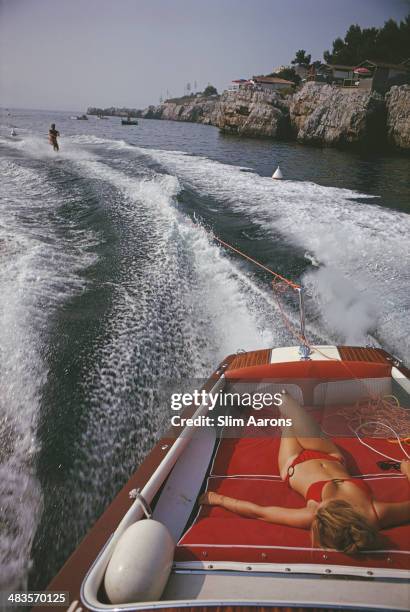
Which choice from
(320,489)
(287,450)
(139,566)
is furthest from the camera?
(287,450)

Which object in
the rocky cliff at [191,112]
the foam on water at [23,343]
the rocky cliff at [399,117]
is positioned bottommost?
the foam on water at [23,343]

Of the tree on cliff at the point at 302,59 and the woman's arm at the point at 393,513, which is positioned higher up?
the tree on cliff at the point at 302,59

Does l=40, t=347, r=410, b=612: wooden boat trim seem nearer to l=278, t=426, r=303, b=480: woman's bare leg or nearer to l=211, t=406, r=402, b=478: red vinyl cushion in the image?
l=211, t=406, r=402, b=478: red vinyl cushion

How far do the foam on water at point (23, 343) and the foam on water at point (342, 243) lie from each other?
3.54m

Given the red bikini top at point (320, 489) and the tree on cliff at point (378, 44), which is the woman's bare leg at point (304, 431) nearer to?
the red bikini top at point (320, 489)

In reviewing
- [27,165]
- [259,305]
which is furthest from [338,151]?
[259,305]

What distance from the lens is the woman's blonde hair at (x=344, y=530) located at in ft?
4.97

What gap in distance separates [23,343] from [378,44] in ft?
189

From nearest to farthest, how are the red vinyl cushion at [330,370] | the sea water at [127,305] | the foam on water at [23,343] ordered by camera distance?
the foam on water at [23,343]
the sea water at [127,305]
the red vinyl cushion at [330,370]

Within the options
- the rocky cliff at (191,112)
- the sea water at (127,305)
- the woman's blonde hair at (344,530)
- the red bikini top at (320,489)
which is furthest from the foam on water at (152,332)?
the rocky cliff at (191,112)

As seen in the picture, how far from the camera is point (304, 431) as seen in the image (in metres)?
2.36

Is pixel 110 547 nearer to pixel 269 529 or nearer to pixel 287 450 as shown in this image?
pixel 269 529

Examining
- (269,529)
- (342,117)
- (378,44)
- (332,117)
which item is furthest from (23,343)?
(378,44)

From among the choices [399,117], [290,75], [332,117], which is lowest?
[399,117]
